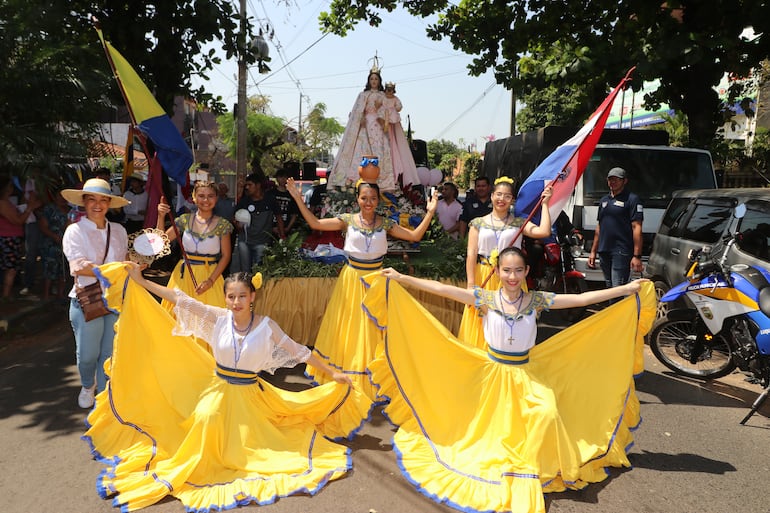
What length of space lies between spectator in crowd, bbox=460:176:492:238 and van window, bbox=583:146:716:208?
1.84 m

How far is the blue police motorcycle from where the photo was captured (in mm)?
5316

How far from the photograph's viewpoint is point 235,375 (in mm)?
4020

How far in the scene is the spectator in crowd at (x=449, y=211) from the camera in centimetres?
966

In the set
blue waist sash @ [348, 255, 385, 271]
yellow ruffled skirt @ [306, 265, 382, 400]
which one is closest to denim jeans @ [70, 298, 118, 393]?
yellow ruffled skirt @ [306, 265, 382, 400]

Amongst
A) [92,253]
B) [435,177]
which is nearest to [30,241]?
[92,253]

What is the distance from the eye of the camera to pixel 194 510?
11.4 ft

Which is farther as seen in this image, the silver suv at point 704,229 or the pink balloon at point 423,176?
the pink balloon at point 423,176

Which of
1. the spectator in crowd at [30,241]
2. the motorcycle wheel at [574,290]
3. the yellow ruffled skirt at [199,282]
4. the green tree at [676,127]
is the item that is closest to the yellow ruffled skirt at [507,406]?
the yellow ruffled skirt at [199,282]

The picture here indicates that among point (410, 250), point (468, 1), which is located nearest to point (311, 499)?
point (410, 250)

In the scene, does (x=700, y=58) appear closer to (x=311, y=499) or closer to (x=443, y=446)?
(x=443, y=446)

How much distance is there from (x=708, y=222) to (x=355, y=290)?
4643mm

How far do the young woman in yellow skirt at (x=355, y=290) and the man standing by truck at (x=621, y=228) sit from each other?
2722 millimetres

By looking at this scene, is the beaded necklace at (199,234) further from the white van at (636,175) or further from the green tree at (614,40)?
the green tree at (614,40)

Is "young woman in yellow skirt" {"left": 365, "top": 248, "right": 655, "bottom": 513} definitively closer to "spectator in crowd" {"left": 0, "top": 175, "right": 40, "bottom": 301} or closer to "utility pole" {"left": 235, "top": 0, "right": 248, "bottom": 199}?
"spectator in crowd" {"left": 0, "top": 175, "right": 40, "bottom": 301}
